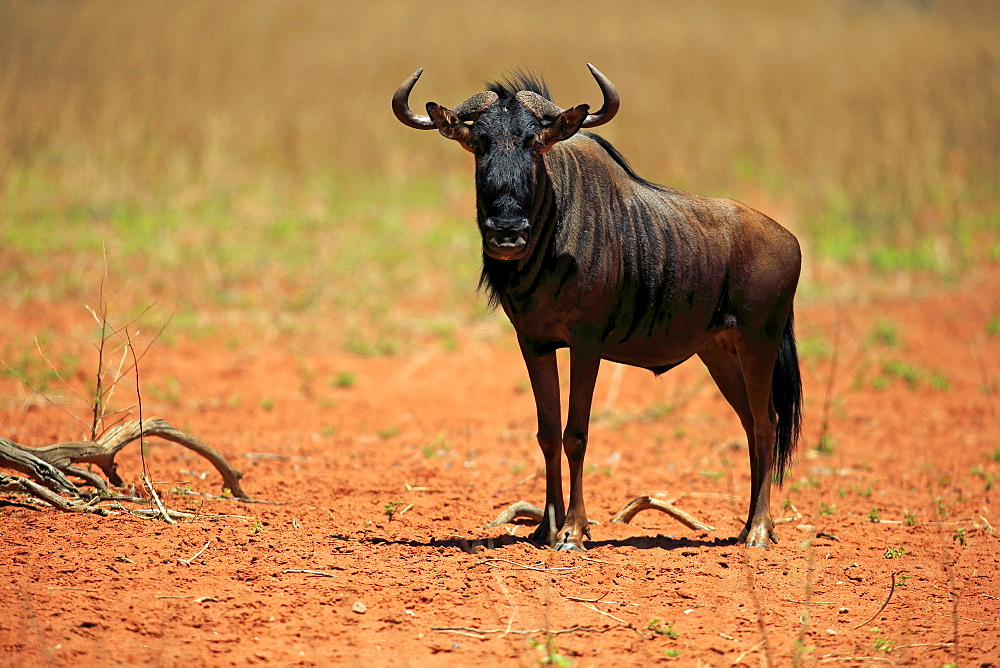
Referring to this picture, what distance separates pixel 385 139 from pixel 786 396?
12.2m

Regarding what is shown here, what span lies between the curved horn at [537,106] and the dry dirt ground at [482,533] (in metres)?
2.34

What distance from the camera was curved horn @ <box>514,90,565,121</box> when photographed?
17.1ft

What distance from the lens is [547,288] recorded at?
17.7 feet

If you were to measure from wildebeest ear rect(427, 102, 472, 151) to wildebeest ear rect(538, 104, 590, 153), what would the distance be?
1.30ft

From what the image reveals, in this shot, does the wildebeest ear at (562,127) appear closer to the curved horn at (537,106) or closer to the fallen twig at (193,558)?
the curved horn at (537,106)

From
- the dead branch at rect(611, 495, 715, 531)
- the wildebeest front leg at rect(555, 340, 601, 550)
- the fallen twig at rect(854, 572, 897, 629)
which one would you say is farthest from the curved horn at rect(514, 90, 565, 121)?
the fallen twig at rect(854, 572, 897, 629)

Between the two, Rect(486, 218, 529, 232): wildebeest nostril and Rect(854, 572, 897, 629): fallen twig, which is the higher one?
Rect(486, 218, 529, 232): wildebeest nostril

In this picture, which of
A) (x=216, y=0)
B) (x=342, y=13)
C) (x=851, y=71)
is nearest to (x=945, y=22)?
(x=851, y=71)

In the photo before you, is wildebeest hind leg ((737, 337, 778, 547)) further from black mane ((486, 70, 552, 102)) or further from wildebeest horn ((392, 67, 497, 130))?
wildebeest horn ((392, 67, 497, 130))

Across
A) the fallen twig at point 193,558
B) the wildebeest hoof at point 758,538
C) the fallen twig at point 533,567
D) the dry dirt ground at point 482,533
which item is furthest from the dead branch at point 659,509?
the fallen twig at point 193,558

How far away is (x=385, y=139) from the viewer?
1745 cm

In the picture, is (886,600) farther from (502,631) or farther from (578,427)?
(502,631)

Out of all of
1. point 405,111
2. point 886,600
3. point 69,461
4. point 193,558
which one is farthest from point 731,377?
point 69,461

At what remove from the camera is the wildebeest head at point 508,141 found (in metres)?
5.00
